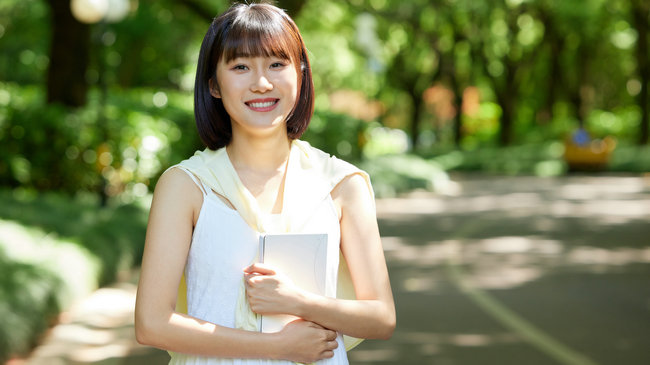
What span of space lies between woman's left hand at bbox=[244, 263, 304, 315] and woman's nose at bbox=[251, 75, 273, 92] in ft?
1.49

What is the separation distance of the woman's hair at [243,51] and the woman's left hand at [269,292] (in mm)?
412

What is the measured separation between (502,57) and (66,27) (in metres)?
30.5

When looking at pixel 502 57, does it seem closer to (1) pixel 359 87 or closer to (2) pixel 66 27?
(1) pixel 359 87

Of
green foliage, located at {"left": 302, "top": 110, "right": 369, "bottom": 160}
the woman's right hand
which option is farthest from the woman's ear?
green foliage, located at {"left": 302, "top": 110, "right": 369, "bottom": 160}

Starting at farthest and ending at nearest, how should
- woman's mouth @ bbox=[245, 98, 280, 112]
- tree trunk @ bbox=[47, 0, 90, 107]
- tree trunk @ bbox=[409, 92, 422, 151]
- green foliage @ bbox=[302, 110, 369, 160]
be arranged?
tree trunk @ bbox=[409, 92, 422, 151], green foliage @ bbox=[302, 110, 369, 160], tree trunk @ bbox=[47, 0, 90, 107], woman's mouth @ bbox=[245, 98, 280, 112]

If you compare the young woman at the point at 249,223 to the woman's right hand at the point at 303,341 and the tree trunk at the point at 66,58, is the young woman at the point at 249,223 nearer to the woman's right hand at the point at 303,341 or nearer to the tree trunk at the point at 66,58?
the woman's right hand at the point at 303,341

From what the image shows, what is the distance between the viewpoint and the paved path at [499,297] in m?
7.62

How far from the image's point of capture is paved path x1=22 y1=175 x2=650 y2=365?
→ 762 cm

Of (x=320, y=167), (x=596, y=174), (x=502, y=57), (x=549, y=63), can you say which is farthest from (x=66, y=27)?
(x=549, y=63)

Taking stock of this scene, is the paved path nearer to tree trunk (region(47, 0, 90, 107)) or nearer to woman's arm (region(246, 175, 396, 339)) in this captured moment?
woman's arm (region(246, 175, 396, 339))

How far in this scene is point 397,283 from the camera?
36.7 ft

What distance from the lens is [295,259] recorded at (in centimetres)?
249

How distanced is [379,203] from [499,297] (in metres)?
12.5

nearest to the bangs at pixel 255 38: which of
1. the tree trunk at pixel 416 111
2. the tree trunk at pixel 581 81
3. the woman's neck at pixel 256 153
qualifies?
the woman's neck at pixel 256 153
